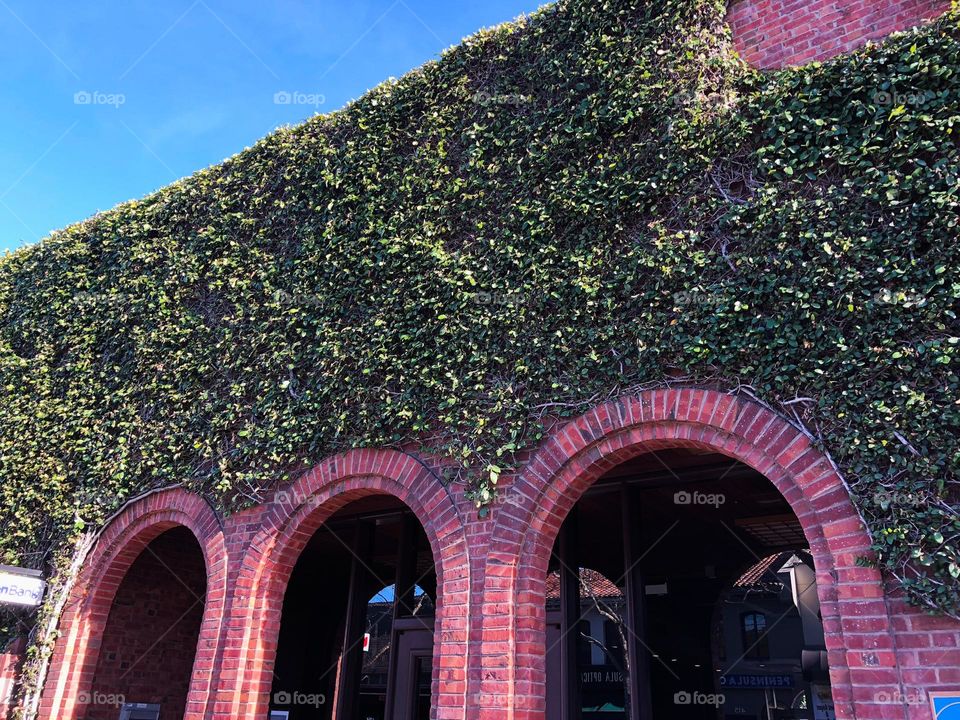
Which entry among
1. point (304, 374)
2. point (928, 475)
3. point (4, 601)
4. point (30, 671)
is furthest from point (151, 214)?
point (928, 475)

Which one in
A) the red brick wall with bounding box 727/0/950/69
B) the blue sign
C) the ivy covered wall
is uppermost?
the red brick wall with bounding box 727/0/950/69

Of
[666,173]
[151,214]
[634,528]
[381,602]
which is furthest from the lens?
[381,602]

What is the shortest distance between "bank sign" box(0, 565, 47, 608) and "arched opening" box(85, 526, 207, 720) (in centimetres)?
86

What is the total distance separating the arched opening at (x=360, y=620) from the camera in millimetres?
6836

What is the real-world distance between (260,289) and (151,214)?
8.65 feet

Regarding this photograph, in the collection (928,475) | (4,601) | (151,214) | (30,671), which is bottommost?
(30,671)

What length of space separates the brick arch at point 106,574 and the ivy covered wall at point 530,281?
0.28m

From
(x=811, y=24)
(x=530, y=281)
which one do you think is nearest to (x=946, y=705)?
(x=530, y=281)

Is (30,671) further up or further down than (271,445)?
further down

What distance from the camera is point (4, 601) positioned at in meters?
7.21

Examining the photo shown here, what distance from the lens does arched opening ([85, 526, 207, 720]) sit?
8.30 m

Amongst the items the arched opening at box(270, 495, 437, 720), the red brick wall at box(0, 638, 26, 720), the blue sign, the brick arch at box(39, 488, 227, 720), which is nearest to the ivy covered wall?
the brick arch at box(39, 488, 227, 720)

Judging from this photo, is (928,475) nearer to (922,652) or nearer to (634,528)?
(922,652)

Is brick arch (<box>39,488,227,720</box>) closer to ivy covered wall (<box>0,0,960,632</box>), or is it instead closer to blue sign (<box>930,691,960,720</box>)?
ivy covered wall (<box>0,0,960,632</box>)
